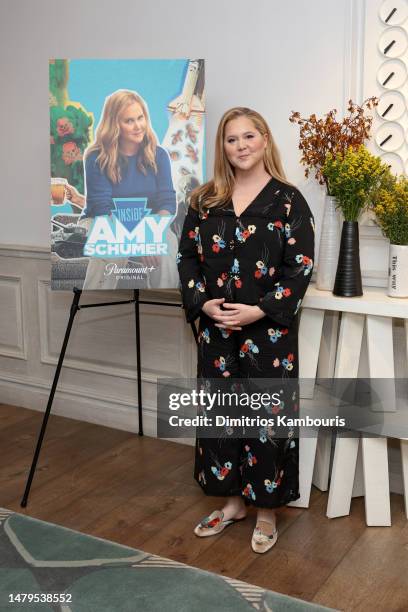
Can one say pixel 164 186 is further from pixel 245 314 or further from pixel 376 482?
pixel 376 482

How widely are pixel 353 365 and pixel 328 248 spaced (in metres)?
0.46

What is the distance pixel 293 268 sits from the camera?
2365 millimetres

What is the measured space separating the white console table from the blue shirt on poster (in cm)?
68

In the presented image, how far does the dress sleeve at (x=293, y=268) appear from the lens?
7.68 feet

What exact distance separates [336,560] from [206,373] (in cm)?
77

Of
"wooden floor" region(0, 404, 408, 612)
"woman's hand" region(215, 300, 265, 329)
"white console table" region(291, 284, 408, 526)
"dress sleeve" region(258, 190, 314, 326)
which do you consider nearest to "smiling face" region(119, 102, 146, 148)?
"dress sleeve" region(258, 190, 314, 326)

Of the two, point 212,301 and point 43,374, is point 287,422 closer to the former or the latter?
point 212,301

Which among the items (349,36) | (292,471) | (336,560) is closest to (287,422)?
(292,471)

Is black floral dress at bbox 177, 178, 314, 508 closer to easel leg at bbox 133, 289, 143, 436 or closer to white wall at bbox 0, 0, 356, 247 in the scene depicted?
white wall at bbox 0, 0, 356, 247

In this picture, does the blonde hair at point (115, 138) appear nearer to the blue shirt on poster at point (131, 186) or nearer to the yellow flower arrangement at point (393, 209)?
the blue shirt on poster at point (131, 186)

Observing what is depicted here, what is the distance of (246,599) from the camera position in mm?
2090

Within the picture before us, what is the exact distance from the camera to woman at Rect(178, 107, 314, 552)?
7.78 feet

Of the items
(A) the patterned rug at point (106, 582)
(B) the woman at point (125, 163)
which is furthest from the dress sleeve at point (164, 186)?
(A) the patterned rug at point (106, 582)

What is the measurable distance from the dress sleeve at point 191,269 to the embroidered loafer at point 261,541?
0.79m
